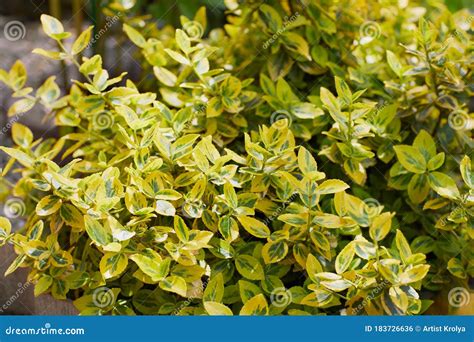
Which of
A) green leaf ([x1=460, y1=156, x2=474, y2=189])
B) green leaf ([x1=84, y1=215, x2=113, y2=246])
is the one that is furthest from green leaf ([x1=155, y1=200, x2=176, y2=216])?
green leaf ([x1=460, y1=156, x2=474, y2=189])

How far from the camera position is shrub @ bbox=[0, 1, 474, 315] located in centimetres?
133

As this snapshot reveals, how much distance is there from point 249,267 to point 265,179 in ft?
0.57

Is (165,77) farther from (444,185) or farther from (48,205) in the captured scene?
(444,185)

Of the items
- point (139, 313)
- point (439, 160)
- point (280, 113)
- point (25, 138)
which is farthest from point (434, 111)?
point (25, 138)

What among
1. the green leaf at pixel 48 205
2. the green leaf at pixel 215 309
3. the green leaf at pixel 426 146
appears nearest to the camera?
the green leaf at pixel 215 309

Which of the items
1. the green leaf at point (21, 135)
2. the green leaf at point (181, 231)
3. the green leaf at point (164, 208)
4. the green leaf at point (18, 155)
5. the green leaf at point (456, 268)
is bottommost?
the green leaf at point (456, 268)

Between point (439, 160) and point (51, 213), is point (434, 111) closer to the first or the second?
point (439, 160)

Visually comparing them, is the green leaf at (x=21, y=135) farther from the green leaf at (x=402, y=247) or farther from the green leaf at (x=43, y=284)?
the green leaf at (x=402, y=247)

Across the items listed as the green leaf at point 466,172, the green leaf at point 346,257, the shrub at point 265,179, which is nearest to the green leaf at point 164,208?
the shrub at point 265,179

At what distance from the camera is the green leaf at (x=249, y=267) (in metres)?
1.39

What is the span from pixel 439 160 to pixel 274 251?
1.27 ft

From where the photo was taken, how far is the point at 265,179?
1401 millimetres

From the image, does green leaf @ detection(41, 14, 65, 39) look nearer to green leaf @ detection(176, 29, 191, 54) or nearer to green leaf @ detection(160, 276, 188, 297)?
green leaf @ detection(176, 29, 191, 54)

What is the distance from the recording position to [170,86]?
170 centimetres
